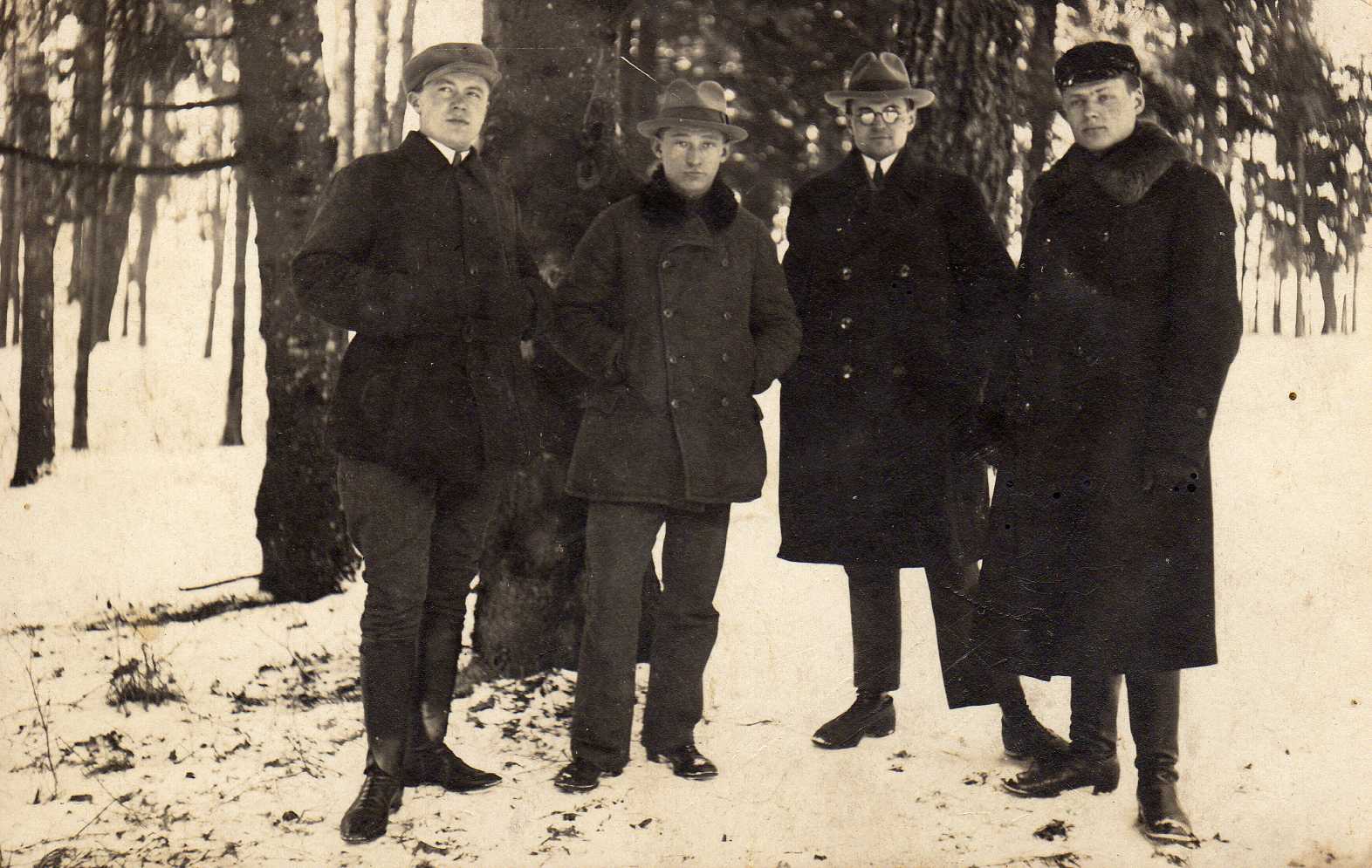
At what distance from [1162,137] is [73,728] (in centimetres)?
426

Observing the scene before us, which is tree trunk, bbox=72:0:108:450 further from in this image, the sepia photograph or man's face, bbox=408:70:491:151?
man's face, bbox=408:70:491:151

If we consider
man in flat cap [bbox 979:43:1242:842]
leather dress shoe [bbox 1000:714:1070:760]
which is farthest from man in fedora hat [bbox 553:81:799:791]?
leather dress shoe [bbox 1000:714:1070:760]

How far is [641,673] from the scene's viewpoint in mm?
4594

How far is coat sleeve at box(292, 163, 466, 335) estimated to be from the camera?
336 cm

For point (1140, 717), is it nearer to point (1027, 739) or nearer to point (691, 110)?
point (1027, 739)

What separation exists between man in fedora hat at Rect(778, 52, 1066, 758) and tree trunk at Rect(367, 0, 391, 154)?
67.4 inches

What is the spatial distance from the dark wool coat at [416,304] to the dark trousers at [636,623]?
1.71ft

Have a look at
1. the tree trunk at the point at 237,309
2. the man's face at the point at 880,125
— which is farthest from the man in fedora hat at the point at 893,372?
the tree trunk at the point at 237,309

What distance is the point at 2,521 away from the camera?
4285 mm

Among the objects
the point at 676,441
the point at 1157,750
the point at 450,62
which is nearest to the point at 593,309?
the point at 676,441

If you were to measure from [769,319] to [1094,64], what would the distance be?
1343mm

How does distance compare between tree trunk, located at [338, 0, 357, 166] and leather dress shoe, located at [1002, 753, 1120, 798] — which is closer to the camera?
leather dress shoe, located at [1002, 753, 1120, 798]

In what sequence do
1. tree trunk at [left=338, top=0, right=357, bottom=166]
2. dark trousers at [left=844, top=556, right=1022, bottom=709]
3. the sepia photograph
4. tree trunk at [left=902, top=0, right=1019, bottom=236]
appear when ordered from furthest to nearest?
1. tree trunk at [left=338, top=0, right=357, bottom=166]
2. tree trunk at [left=902, top=0, right=1019, bottom=236]
3. dark trousers at [left=844, top=556, right=1022, bottom=709]
4. the sepia photograph

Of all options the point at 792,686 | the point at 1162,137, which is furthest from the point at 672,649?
the point at 1162,137
